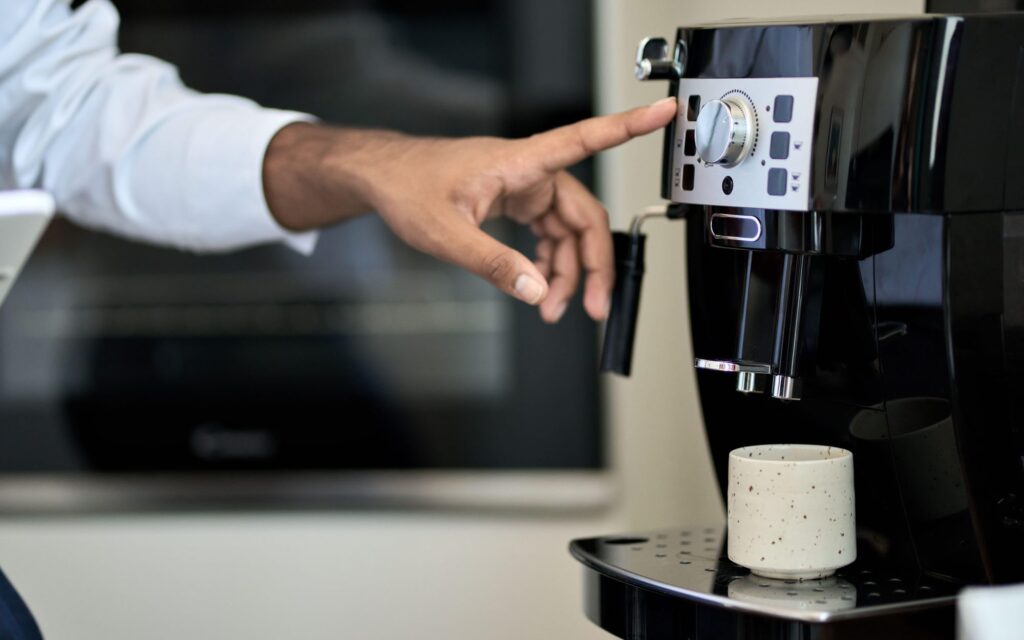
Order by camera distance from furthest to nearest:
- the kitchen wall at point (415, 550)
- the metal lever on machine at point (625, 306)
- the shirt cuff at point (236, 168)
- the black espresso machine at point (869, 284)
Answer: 1. the kitchen wall at point (415, 550)
2. the shirt cuff at point (236, 168)
3. the metal lever on machine at point (625, 306)
4. the black espresso machine at point (869, 284)

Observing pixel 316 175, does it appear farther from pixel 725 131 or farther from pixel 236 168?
pixel 725 131

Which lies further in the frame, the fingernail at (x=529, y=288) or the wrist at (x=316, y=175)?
the wrist at (x=316, y=175)

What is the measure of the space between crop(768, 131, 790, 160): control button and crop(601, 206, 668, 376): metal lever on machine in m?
0.19

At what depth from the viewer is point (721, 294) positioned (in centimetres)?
81

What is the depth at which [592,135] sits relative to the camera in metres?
0.83

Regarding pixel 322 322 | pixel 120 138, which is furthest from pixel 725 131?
pixel 322 322

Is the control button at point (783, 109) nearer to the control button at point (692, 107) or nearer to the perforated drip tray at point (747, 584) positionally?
the control button at point (692, 107)

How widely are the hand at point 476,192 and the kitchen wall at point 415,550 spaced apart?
18.4 inches

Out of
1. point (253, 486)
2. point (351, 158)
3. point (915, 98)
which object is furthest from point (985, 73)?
point (253, 486)

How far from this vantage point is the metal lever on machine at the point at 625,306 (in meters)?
0.87

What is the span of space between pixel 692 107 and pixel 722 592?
27 centimetres

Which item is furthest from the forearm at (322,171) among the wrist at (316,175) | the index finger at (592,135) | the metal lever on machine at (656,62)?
the metal lever on machine at (656,62)

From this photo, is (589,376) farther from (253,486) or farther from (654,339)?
(253,486)

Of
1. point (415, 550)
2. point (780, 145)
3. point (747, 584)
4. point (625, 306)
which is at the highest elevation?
point (780, 145)
